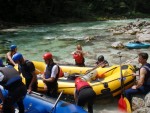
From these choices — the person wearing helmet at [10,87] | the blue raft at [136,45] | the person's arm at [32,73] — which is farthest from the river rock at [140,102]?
the blue raft at [136,45]

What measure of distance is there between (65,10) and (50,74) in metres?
33.5

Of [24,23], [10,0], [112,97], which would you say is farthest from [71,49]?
[10,0]

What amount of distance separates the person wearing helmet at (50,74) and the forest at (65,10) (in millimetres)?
26881

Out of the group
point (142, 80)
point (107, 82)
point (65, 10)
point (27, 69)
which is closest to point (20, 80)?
point (27, 69)

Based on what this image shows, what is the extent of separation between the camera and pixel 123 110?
606cm

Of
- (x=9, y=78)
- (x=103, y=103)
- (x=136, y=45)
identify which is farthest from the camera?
(x=136, y=45)

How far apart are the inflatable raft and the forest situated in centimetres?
2724

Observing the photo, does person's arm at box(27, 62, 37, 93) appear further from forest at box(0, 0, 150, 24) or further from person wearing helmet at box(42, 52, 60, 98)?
forest at box(0, 0, 150, 24)

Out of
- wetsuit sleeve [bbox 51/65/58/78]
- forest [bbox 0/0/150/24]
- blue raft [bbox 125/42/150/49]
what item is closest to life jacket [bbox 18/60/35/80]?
wetsuit sleeve [bbox 51/65/58/78]

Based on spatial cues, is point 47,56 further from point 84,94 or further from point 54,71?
point 84,94

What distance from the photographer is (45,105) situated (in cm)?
530

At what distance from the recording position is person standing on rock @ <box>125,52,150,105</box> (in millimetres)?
5817

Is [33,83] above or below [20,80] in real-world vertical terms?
below

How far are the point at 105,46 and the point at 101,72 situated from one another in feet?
27.0
